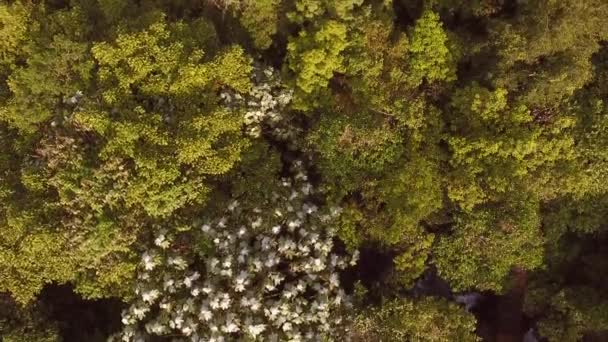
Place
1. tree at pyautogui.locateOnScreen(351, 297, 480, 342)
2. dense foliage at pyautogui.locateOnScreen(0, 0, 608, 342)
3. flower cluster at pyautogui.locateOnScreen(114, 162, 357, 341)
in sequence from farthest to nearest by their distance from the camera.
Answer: tree at pyautogui.locateOnScreen(351, 297, 480, 342) < dense foliage at pyautogui.locateOnScreen(0, 0, 608, 342) < flower cluster at pyautogui.locateOnScreen(114, 162, 357, 341)

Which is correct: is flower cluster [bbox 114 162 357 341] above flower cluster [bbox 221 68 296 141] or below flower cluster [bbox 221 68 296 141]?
below

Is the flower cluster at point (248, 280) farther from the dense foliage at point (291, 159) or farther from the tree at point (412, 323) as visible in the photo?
the tree at point (412, 323)

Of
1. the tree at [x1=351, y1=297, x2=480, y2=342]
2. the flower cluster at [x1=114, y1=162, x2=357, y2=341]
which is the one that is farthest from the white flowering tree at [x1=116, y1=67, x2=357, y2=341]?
the tree at [x1=351, y1=297, x2=480, y2=342]

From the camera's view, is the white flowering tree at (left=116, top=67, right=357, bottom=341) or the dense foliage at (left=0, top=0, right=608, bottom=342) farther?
the dense foliage at (left=0, top=0, right=608, bottom=342)

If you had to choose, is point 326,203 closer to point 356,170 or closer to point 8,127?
point 356,170

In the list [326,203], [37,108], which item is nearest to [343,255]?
[326,203]

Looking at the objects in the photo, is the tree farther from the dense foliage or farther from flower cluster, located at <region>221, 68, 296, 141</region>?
flower cluster, located at <region>221, 68, 296, 141</region>

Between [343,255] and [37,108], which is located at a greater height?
[37,108]
